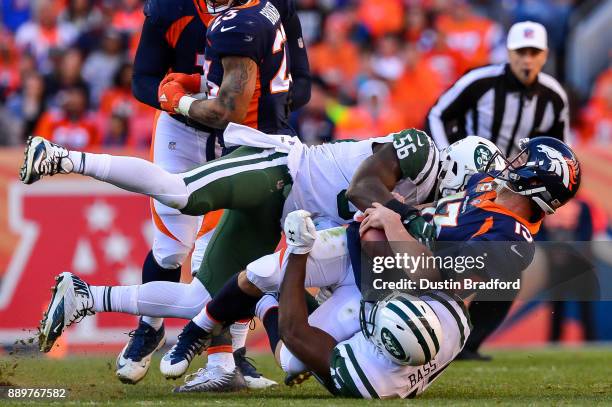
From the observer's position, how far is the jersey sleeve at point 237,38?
543 cm

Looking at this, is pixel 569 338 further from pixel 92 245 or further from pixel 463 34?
pixel 463 34

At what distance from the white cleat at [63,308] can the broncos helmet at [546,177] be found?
1885mm

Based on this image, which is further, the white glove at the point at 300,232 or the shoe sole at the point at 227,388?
the shoe sole at the point at 227,388

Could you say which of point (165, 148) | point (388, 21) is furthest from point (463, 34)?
point (165, 148)

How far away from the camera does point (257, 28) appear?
5484 millimetres

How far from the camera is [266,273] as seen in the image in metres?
5.14

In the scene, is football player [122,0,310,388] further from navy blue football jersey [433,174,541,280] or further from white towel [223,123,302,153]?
navy blue football jersey [433,174,541,280]

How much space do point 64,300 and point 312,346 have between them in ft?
3.64

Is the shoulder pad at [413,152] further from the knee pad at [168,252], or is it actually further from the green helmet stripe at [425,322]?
the knee pad at [168,252]

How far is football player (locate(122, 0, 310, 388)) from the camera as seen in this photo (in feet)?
19.6

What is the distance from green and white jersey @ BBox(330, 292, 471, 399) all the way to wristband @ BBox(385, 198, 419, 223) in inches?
13.4

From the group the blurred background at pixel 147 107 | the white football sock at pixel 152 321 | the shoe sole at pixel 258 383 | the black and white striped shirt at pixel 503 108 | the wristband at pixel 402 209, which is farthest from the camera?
the blurred background at pixel 147 107

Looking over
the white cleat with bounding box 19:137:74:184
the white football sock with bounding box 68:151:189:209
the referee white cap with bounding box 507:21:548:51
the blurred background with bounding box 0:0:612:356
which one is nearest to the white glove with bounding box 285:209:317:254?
the white football sock with bounding box 68:151:189:209

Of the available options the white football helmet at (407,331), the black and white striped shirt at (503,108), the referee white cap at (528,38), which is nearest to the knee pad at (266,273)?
the white football helmet at (407,331)
